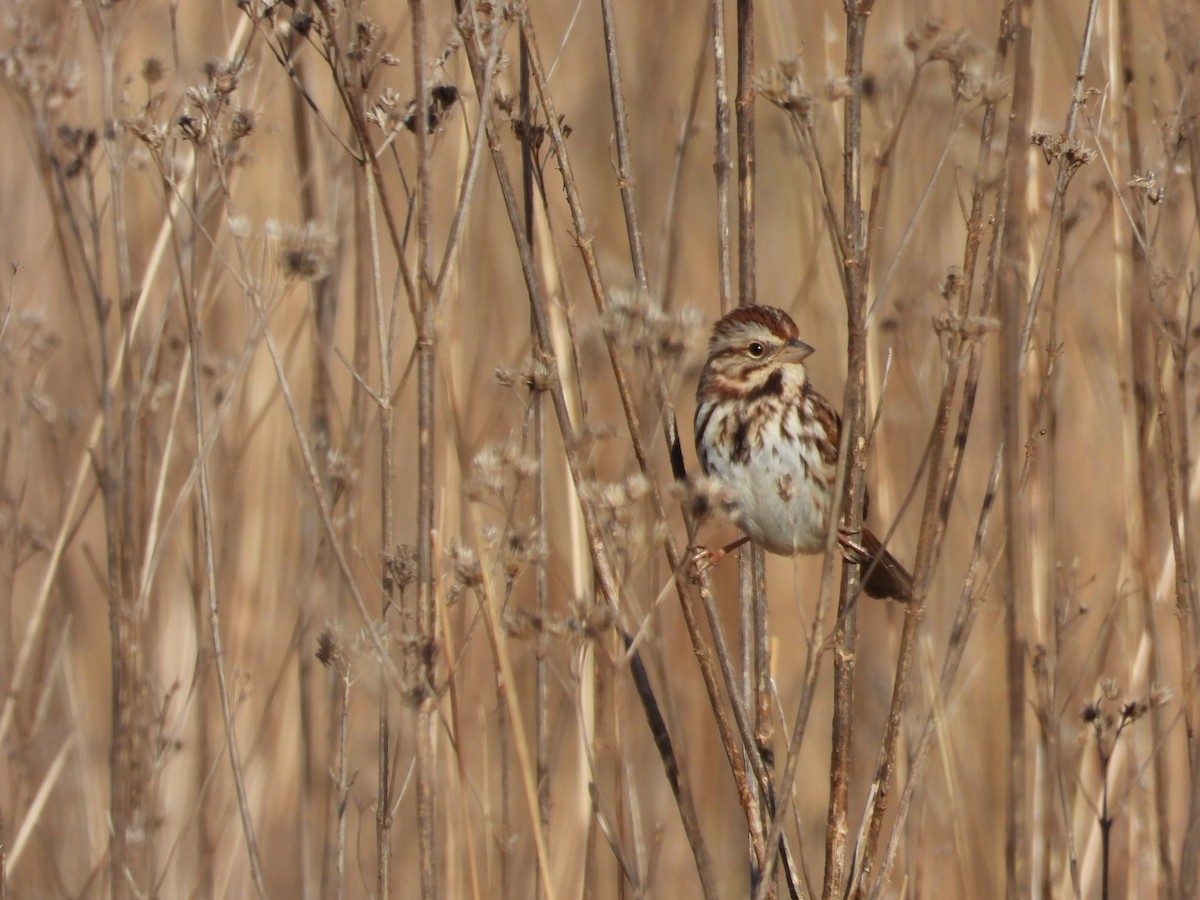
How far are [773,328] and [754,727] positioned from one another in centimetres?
100

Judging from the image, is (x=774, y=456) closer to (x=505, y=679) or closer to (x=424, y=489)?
(x=505, y=679)

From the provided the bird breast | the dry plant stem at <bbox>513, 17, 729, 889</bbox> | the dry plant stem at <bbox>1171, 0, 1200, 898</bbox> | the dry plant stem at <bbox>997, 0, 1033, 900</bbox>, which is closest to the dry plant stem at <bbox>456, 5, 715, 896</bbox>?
the dry plant stem at <bbox>513, 17, 729, 889</bbox>

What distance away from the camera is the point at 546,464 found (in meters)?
3.22

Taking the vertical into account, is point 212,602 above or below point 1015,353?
below

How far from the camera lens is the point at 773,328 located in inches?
114

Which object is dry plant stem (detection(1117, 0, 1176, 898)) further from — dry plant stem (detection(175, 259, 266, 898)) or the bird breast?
dry plant stem (detection(175, 259, 266, 898))

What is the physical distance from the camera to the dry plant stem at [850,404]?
5.79 feet

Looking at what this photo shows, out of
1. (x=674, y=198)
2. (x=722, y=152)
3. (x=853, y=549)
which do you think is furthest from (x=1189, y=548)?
(x=674, y=198)

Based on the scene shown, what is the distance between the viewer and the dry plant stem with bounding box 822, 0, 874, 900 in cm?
177

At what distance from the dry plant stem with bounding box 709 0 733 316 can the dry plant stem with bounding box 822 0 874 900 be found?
339 mm

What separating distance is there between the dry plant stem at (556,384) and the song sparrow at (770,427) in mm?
857

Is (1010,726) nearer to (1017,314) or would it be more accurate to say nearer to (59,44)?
(1017,314)

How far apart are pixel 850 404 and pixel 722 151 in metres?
0.66

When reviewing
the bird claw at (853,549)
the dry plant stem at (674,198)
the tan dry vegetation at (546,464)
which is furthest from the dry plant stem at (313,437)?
the bird claw at (853,549)
